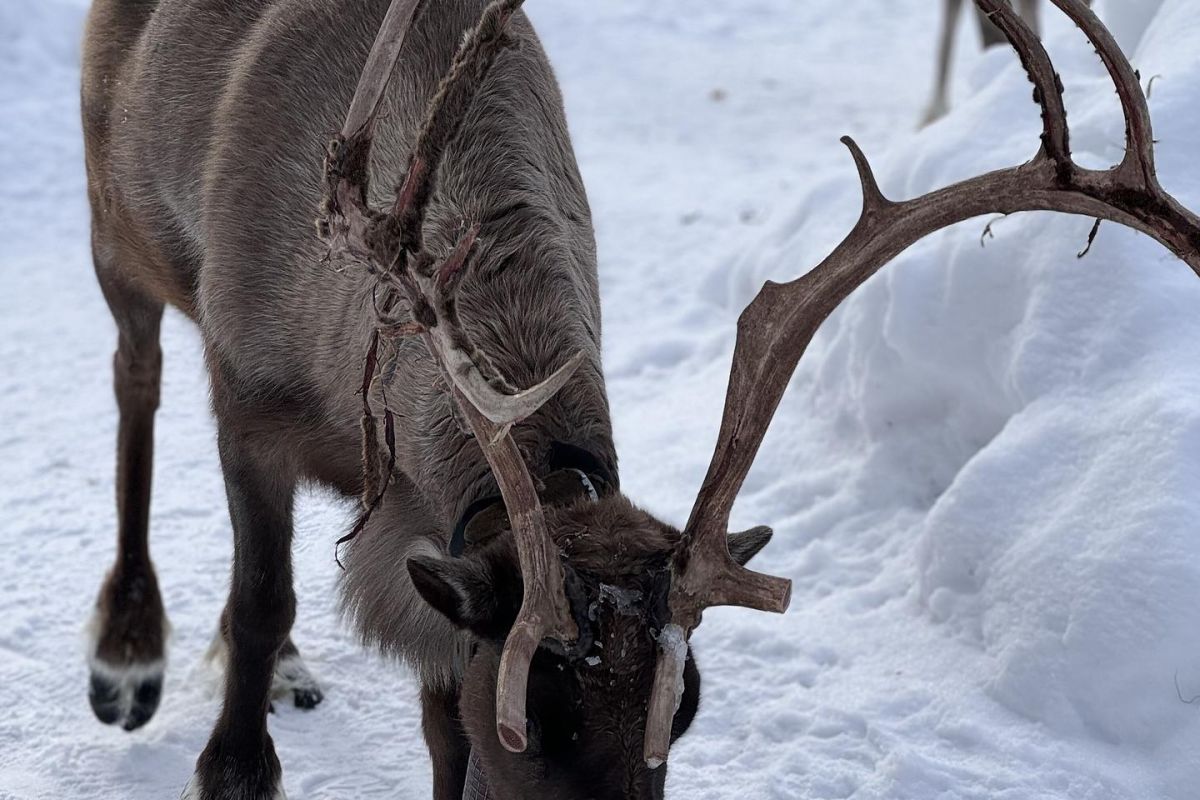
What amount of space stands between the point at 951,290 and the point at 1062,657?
139 cm

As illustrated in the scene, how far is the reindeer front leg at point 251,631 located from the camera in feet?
11.0

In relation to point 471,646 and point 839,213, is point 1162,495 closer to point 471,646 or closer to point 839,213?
point 471,646

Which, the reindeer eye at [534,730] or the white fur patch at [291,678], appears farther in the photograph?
the white fur patch at [291,678]

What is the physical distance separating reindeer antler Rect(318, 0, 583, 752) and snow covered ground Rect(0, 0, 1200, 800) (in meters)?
1.16

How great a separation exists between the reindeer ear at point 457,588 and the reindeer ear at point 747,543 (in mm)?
452

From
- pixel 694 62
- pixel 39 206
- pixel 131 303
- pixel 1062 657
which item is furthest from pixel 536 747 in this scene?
pixel 694 62

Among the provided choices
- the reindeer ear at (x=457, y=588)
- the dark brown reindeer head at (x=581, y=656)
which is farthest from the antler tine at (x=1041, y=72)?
the reindeer ear at (x=457, y=588)

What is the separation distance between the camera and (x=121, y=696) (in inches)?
151

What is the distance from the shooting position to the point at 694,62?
10.8m

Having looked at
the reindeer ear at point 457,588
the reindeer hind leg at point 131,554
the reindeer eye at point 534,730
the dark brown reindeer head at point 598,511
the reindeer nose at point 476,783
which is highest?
the dark brown reindeer head at point 598,511

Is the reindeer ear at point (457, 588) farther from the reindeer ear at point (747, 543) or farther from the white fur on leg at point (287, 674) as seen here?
the white fur on leg at point (287, 674)

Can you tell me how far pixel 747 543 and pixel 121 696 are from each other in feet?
6.81

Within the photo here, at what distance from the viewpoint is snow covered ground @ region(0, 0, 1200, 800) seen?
347 cm

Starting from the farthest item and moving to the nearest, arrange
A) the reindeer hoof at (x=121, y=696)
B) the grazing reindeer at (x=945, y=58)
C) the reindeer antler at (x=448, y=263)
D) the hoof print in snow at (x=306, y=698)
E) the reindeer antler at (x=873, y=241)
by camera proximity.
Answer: the grazing reindeer at (x=945, y=58)
the hoof print in snow at (x=306, y=698)
the reindeer hoof at (x=121, y=696)
the reindeer antler at (x=873, y=241)
the reindeer antler at (x=448, y=263)
